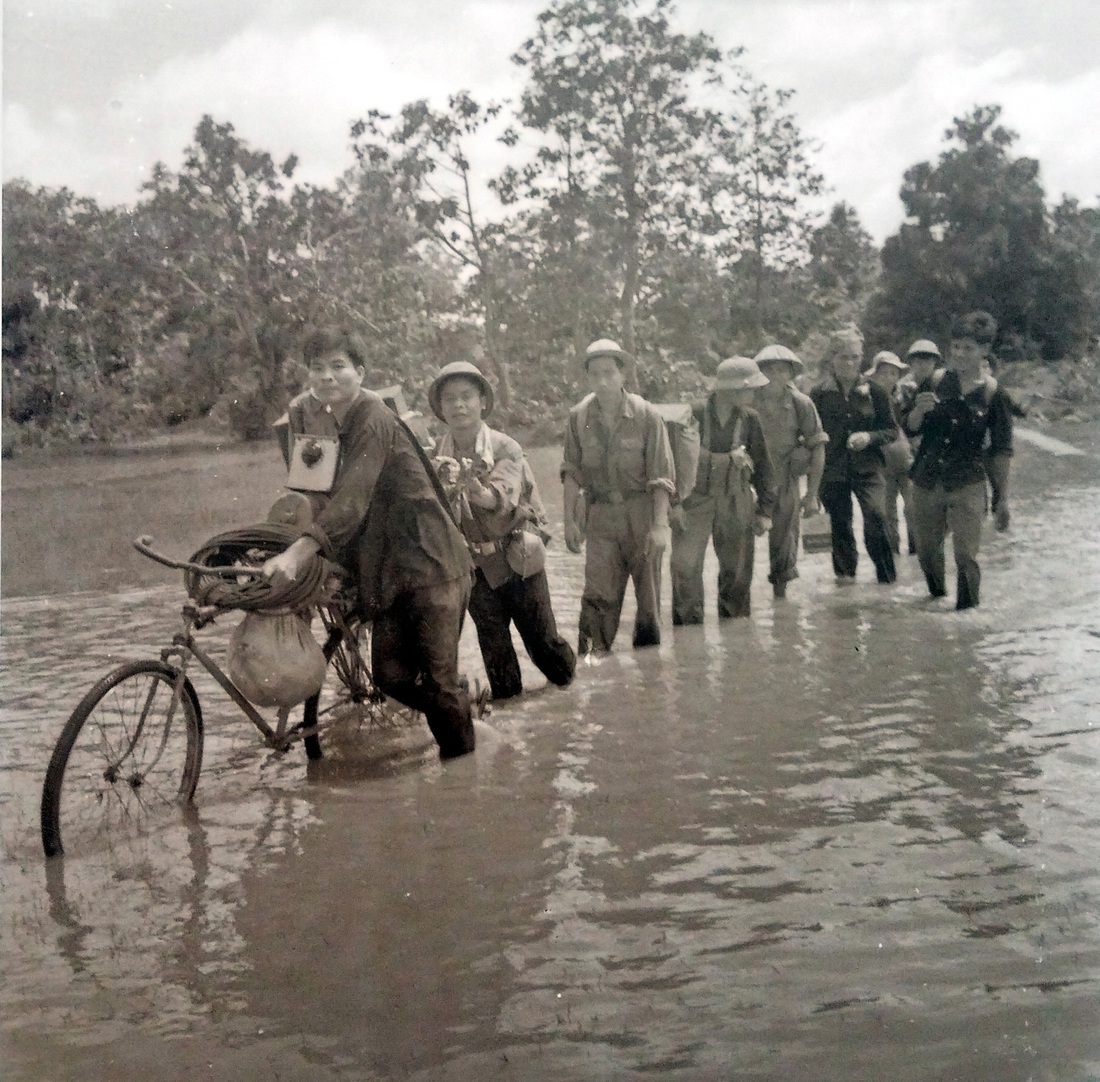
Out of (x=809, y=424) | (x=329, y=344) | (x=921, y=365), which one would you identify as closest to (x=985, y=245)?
(x=921, y=365)

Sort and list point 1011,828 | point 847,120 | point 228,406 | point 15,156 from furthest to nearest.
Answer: point 228,406 → point 847,120 → point 15,156 → point 1011,828

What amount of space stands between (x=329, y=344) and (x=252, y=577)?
916 mm

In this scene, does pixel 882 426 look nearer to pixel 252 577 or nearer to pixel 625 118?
pixel 625 118

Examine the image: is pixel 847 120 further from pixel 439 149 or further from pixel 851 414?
pixel 851 414

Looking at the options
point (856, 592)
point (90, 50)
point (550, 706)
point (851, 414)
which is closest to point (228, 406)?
point (90, 50)

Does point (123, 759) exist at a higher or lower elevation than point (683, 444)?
lower

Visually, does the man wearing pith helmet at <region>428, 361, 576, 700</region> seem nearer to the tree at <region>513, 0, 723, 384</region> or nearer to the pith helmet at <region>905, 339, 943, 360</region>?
the tree at <region>513, 0, 723, 384</region>

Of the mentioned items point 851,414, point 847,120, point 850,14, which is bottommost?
point 851,414

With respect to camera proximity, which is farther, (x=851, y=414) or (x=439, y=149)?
(x=851, y=414)

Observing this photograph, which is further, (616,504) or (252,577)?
(616,504)

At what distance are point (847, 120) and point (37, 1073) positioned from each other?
4.11m

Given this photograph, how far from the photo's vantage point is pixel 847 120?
184 inches

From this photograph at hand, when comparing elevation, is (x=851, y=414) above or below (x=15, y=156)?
below

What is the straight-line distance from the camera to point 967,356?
5578 mm
